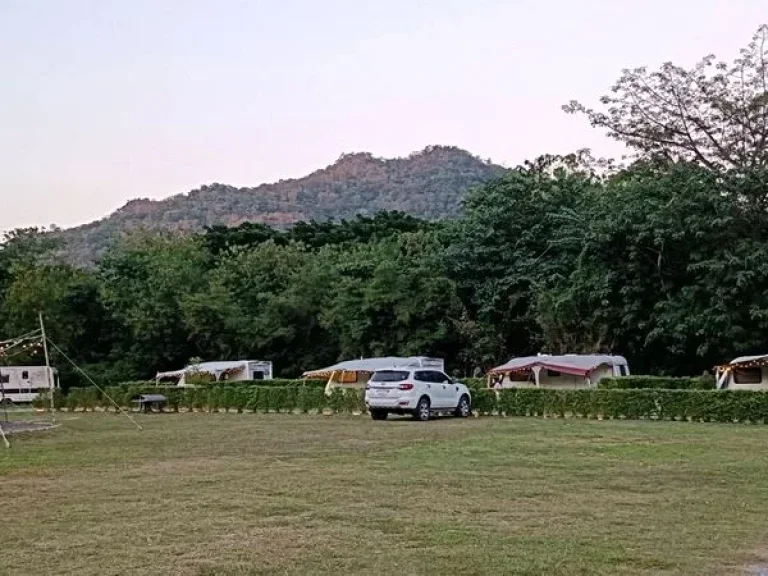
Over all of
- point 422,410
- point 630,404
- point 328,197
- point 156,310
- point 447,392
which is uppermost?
point 328,197

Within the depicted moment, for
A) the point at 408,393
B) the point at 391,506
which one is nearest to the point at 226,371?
the point at 408,393

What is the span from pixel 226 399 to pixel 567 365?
12680mm

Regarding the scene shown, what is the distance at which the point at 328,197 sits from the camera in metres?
137

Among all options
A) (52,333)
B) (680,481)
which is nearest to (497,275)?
(52,333)

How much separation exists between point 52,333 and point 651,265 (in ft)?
108

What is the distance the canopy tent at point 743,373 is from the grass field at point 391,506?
1089 cm

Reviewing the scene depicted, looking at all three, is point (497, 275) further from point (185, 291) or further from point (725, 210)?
point (185, 291)

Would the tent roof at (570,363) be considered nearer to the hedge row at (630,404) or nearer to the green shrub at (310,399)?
the hedge row at (630,404)

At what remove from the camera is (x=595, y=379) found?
33469mm

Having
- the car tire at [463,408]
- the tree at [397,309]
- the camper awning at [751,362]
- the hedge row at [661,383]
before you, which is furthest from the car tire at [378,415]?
the tree at [397,309]

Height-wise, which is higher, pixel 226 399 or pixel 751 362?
pixel 751 362

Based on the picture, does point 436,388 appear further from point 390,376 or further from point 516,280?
point 516,280

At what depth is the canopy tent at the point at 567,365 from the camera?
3306 centimetres

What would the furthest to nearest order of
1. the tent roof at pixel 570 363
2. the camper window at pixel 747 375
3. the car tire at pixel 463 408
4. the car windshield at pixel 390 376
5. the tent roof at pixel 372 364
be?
the tent roof at pixel 372 364 → the tent roof at pixel 570 363 → the camper window at pixel 747 375 → the car tire at pixel 463 408 → the car windshield at pixel 390 376
